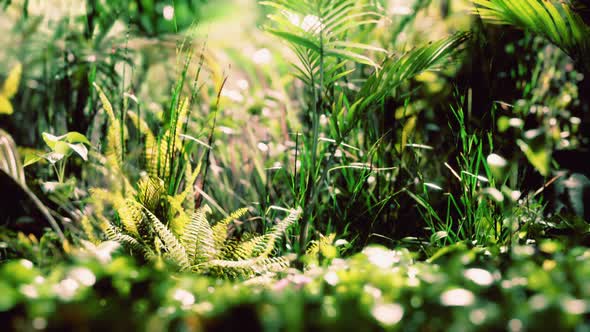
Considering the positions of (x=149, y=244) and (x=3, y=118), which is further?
(x=3, y=118)

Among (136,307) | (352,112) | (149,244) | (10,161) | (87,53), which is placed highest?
(87,53)

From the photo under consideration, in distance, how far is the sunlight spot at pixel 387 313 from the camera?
0.68m

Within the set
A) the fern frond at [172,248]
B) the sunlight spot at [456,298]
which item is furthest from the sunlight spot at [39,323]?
the fern frond at [172,248]

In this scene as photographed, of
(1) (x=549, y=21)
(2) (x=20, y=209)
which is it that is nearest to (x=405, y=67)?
(1) (x=549, y=21)

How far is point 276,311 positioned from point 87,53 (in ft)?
7.59

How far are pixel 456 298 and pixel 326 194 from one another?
1428 millimetres

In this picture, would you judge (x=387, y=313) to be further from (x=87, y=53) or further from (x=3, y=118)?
(x=3, y=118)

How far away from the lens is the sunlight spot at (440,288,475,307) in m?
0.71

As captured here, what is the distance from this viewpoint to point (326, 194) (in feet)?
7.02

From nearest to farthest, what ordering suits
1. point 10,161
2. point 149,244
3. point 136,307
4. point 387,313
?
1. point 387,313
2. point 136,307
3. point 10,161
4. point 149,244

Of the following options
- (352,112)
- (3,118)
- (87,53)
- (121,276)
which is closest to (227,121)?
(87,53)

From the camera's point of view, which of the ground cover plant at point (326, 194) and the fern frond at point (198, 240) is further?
the fern frond at point (198, 240)

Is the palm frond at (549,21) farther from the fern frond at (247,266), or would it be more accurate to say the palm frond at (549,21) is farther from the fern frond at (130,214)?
the fern frond at (130,214)

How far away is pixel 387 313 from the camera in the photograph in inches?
26.8
